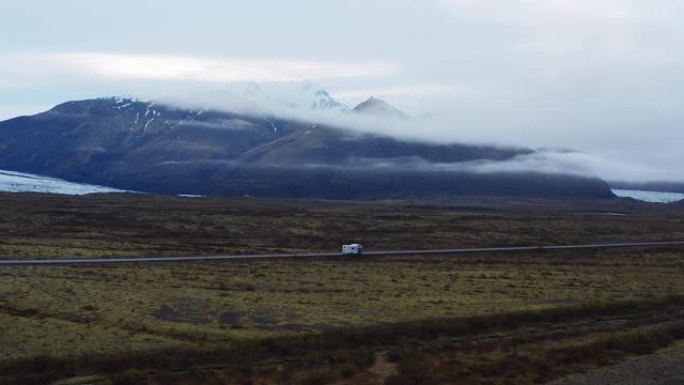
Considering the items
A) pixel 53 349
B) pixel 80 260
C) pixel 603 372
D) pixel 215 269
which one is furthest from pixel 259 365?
pixel 80 260

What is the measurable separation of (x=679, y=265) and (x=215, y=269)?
35408 millimetres

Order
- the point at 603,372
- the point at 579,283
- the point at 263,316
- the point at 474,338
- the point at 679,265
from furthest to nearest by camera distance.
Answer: the point at 679,265 → the point at 579,283 → the point at 263,316 → the point at 474,338 → the point at 603,372

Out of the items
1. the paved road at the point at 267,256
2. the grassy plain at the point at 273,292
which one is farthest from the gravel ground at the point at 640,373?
the paved road at the point at 267,256

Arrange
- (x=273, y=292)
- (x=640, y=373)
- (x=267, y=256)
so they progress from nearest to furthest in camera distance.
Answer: (x=640, y=373) < (x=273, y=292) < (x=267, y=256)

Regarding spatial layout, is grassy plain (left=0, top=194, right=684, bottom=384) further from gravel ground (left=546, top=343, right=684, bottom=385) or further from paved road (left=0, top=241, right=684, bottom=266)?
paved road (left=0, top=241, right=684, bottom=266)

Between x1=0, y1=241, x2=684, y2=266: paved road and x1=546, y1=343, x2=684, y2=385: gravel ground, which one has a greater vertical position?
x1=0, y1=241, x2=684, y2=266: paved road

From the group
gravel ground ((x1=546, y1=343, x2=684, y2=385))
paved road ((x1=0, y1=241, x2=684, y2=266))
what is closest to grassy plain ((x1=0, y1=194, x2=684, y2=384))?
gravel ground ((x1=546, y1=343, x2=684, y2=385))

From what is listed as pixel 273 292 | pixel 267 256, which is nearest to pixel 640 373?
pixel 273 292

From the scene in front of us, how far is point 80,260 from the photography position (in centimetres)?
4922

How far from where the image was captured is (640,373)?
→ 23.1m

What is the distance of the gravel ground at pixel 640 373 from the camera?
2202cm

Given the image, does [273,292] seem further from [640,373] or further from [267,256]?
[640,373]

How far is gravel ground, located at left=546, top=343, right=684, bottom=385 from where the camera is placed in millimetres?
22016

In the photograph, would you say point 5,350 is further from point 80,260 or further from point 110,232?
point 110,232
